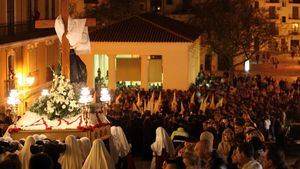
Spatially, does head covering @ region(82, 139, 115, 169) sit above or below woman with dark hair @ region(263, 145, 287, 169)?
below

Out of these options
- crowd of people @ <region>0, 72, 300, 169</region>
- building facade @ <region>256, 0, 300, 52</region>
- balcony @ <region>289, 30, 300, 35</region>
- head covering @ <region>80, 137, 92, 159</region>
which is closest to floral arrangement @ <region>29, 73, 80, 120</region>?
crowd of people @ <region>0, 72, 300, 169</region>

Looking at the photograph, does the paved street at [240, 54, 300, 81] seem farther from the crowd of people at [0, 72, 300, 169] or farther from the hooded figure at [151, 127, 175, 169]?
the hooded figure at [151, 127, 175, 169]

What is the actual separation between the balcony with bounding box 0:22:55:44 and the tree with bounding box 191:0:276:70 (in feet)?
52.7

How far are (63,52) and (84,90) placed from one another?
144cm

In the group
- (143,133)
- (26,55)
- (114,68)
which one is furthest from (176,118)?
(114,68)

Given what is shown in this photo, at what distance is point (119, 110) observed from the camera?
2367 cm

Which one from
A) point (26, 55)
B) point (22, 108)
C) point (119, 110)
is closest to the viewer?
point (119, 110)

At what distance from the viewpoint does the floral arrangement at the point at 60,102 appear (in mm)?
16688

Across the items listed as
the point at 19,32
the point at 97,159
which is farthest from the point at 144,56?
the point at 97,159

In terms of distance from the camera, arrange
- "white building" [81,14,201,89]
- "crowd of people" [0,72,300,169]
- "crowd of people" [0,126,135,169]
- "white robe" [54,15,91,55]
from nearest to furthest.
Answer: "crowd of people" [0,72,300,169] → "crowd of people" [0,126,135,169] → "white robe" [54,15,91,55] → "white building" [81,14,201,89]

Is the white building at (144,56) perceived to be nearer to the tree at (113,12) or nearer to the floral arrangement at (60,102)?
the tree at (113,12)

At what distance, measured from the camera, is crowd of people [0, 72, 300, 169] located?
1087cm

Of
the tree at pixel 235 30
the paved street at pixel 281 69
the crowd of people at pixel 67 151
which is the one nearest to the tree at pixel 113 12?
the tree at pixel 235 30

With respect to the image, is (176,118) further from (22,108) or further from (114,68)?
(114,68)
